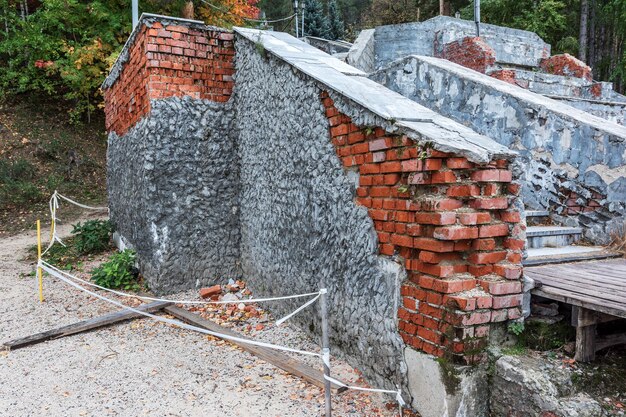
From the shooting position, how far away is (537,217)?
172 inches

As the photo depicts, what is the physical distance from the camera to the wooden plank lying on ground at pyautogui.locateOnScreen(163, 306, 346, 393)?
357 centimetres

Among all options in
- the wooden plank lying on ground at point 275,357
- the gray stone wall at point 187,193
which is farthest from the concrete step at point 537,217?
the gray stone wall at point 187,193

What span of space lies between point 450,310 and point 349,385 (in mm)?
1206

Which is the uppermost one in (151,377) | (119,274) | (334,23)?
(334,23)

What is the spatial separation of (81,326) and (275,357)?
87.7 inches

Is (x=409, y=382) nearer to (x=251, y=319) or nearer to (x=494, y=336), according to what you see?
(x=494, y=336)

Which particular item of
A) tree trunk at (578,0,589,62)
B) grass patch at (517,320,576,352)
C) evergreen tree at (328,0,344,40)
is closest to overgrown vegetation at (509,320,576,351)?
grass patch at (517,320,576,352)

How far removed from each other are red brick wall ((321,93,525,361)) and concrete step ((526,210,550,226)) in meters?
1.70

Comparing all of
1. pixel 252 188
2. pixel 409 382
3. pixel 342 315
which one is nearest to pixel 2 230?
pixel 252 188

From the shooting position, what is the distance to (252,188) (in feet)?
17.7

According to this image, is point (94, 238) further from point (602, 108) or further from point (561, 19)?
point (561, 19)

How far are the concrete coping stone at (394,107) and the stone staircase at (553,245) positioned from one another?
1.14m

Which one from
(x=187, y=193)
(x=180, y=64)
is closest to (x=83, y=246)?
(x=187, y=193)

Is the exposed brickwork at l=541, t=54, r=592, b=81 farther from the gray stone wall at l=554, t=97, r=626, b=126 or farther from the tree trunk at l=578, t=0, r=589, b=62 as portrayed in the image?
the tree trunk at l=578, t=0, r=589, b=62
